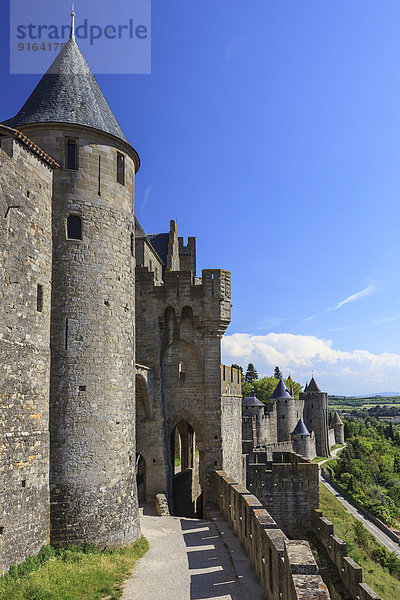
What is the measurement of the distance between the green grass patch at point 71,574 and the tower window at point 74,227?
877 centimetres

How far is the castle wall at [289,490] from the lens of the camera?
25281 millimetres

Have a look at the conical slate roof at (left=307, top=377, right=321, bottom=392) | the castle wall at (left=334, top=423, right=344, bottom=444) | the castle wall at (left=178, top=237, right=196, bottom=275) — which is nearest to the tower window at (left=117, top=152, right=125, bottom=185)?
the castle wall at (left=178, top=237, right=196, bottom=275)

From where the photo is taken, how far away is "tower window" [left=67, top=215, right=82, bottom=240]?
1614cm

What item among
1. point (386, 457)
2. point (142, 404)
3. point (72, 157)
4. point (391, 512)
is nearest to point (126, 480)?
point (142, 404)

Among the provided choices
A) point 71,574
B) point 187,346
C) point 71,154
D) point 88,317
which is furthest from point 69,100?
point 71,574

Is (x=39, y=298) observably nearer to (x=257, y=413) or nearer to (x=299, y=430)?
(x=257, y=413)

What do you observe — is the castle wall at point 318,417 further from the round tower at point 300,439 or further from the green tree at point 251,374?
the green tree at point 251,374

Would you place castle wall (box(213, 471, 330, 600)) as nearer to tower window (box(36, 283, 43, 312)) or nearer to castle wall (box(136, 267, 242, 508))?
castle wall (box(136, 267, 242, 508))

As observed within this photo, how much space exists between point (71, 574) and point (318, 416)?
63598 mm

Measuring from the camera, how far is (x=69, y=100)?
16859mm

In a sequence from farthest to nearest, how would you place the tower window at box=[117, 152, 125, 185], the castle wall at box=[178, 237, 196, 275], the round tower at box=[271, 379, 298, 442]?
the round tower at box=[271, 379, 298, 442]
the castle wall at box=[178, 237, 196, 275]
the tower window at box=[117, 152, 125, 185]

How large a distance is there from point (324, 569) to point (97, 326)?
41.7ft

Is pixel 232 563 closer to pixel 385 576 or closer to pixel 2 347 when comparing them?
pixel 2 347

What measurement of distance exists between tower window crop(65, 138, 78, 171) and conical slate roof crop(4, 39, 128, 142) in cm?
61
